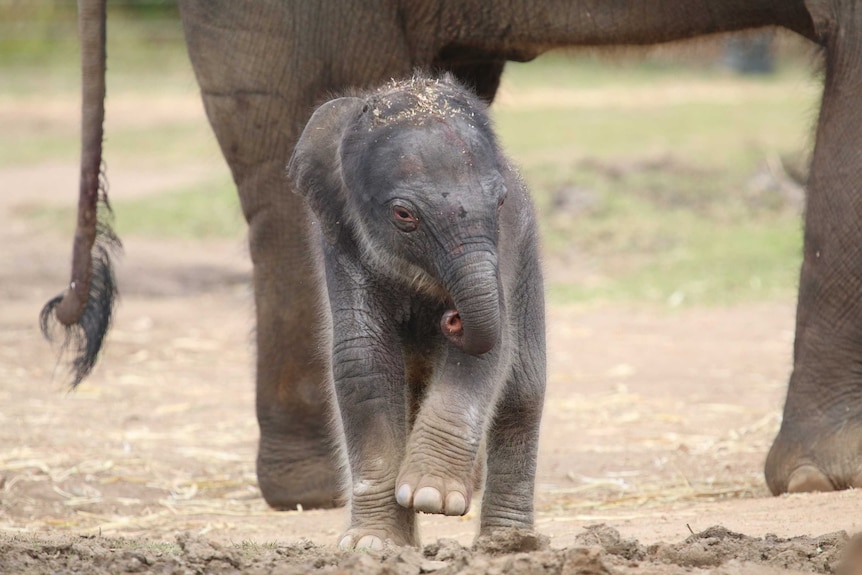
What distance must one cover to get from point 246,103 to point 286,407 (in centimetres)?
114

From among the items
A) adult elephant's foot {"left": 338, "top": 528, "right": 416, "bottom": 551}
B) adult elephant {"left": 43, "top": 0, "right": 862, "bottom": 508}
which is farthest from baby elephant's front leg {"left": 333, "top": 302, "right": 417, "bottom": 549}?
adult elephant {"left": 43, "top": 0, "right": 862, "bottom": 508}

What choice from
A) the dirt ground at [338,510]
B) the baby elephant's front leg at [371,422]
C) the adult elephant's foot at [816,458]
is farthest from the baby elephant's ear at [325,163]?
the adult elephant's foot at [816,458]

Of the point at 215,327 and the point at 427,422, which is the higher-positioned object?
the point at 427,422

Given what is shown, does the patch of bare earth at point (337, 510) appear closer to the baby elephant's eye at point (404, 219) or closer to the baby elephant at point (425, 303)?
the baby elephant at point (425, 303)

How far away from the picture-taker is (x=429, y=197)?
11.6 ft

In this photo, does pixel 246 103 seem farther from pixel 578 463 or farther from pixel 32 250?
pixel 32 250

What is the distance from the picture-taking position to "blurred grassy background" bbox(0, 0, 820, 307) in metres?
10.7

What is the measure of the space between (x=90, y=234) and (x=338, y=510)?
4.64ft

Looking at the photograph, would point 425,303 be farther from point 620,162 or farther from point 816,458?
point 620,162

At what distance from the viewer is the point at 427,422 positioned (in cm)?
359

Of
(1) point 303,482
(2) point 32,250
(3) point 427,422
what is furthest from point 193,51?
(2) point 32,250

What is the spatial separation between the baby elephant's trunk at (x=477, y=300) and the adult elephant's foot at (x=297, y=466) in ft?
6.70

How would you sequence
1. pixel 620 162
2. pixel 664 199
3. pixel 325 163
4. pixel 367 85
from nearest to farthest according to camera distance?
pixel 325 163 → pixel 367 85 → pixel 664 199 → pixel 620 162

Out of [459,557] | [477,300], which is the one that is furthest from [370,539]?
[477,300]
